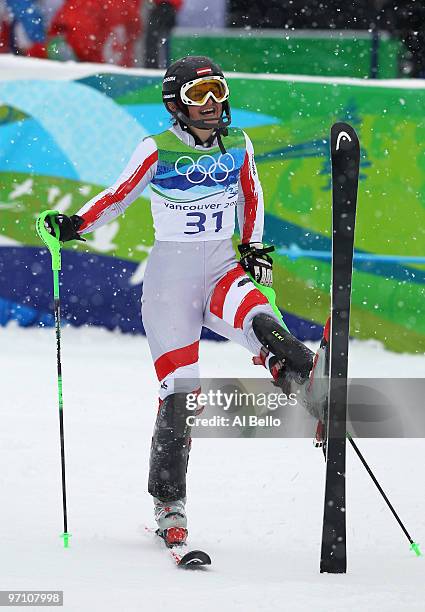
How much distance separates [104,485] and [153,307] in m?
1.60

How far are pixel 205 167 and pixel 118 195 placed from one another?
414 millimetres

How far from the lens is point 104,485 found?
603cm

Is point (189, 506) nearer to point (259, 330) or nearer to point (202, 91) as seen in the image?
point (259, 330)

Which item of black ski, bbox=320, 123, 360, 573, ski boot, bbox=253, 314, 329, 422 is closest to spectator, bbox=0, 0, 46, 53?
ski boot, bbox=253, 314, 329, 422

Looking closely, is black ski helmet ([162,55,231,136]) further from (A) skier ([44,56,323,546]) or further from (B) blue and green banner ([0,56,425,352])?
(B) blue and green banner ([0,56,425,352])

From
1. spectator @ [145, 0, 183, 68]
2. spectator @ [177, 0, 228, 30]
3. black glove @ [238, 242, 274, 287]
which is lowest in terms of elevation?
black glove @ [238, 242, 274, 287]

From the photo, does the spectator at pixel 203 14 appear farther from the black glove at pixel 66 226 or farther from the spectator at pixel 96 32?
the black glove at pixel 66 226

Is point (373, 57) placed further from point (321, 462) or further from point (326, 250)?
point (321, 462)

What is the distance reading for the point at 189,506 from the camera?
5676mm

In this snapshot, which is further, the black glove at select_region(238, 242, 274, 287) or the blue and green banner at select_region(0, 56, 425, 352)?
the blue and green banner at select_region(0, 56, 425, 352)

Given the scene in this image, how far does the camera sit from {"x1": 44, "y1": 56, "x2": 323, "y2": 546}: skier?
187 inches

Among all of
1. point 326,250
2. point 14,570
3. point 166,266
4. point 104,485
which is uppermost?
point 326,250

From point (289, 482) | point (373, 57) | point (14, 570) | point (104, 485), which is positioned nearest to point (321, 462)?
point (289, 482)

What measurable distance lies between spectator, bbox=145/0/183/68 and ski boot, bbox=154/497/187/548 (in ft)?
20.7
